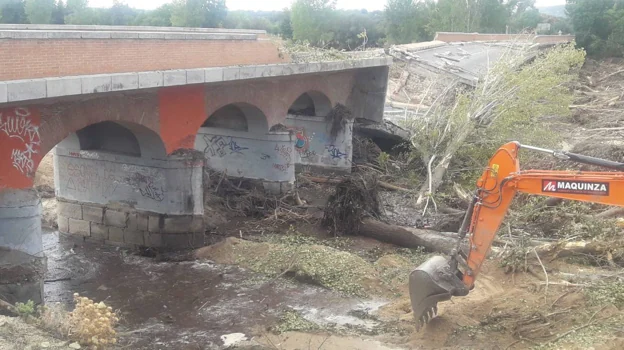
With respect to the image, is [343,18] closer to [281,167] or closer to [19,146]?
[281,167]

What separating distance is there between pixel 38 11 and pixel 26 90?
47.9 m

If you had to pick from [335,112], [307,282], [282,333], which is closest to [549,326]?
[282,333]

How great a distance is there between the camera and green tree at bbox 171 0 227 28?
49.8 metres

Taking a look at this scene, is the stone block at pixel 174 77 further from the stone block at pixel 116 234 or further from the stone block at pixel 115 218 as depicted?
the stone block at pixel 116 234

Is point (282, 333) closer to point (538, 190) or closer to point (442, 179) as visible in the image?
point (538, 190)

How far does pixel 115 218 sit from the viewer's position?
1633 cm

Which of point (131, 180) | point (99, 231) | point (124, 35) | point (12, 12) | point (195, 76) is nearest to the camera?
point (124, 35)

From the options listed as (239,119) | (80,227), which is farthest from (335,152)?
(80,227)

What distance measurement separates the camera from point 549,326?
30.3ft

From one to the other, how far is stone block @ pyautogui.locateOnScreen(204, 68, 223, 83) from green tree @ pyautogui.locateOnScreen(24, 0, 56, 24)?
42570 mm

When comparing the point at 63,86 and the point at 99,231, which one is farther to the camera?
the point at 99,231

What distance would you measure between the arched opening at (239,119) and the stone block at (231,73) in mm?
3400

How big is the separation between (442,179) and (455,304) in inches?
412

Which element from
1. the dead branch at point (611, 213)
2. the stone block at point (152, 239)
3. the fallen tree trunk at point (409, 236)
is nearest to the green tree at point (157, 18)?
the stone block at point (152, 239)
